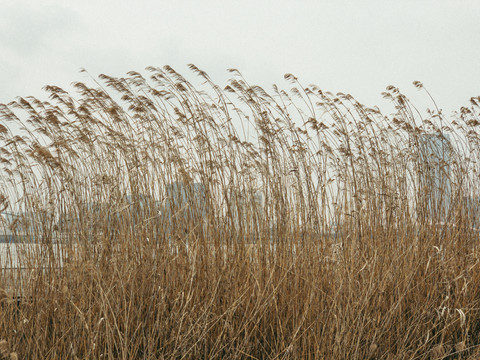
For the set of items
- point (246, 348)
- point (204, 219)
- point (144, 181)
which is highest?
point (144, 181)

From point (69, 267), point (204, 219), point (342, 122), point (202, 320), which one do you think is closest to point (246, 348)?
point (202, 320)

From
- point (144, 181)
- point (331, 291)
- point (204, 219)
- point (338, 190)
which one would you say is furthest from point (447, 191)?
point (144, 181)

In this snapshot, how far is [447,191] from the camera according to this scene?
137 inches

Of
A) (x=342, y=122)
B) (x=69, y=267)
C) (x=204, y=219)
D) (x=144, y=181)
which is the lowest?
(x=69, y=267)

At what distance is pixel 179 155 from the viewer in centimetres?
272

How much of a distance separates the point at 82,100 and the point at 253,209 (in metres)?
1.17

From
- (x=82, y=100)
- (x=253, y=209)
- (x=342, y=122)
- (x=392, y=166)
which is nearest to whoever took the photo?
(x=253, y=209)

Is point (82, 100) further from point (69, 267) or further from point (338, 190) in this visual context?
point (338, 190)

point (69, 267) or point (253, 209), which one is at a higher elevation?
point (253, 209)

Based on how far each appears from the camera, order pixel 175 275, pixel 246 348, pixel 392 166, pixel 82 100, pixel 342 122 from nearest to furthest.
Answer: pixel 246 348, pixel 175 275, pixel 82 100, pixel 342 122, pixel 392 166

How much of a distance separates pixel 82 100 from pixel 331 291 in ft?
5.67

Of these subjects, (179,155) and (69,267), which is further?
(179,155)

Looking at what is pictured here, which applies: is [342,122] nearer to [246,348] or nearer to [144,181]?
A: [144,181]

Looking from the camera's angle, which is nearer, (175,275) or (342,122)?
(175,275)
